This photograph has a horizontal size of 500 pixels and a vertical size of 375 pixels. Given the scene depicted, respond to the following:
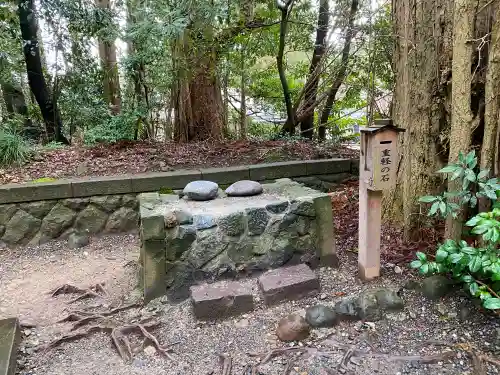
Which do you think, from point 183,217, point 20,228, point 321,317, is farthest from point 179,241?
point 20,228

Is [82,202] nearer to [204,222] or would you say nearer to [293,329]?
[204,222]

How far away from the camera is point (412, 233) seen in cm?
306

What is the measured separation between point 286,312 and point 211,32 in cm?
360

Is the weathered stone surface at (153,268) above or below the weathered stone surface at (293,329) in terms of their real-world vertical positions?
above

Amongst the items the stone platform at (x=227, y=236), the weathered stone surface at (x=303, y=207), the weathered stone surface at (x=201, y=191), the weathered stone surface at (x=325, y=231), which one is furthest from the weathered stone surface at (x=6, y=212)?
the weathered stone surface at (x=325, y=231)

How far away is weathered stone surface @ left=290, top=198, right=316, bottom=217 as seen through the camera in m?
2.96

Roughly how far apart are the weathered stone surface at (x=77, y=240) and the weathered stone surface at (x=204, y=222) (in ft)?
5.83

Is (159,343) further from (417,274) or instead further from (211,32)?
(211,32)

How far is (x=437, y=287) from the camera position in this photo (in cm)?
250

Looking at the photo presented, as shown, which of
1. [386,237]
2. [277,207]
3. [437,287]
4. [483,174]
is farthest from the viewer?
[386,237]

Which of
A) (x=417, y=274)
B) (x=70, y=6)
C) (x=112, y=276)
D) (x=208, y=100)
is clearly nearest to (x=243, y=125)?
(x=208, y=100)

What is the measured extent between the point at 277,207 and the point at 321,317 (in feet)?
2.85

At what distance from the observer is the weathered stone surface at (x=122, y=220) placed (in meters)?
4.11

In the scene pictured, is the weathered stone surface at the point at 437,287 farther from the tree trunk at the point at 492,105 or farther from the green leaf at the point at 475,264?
the tree trunk at the point at 492,105
